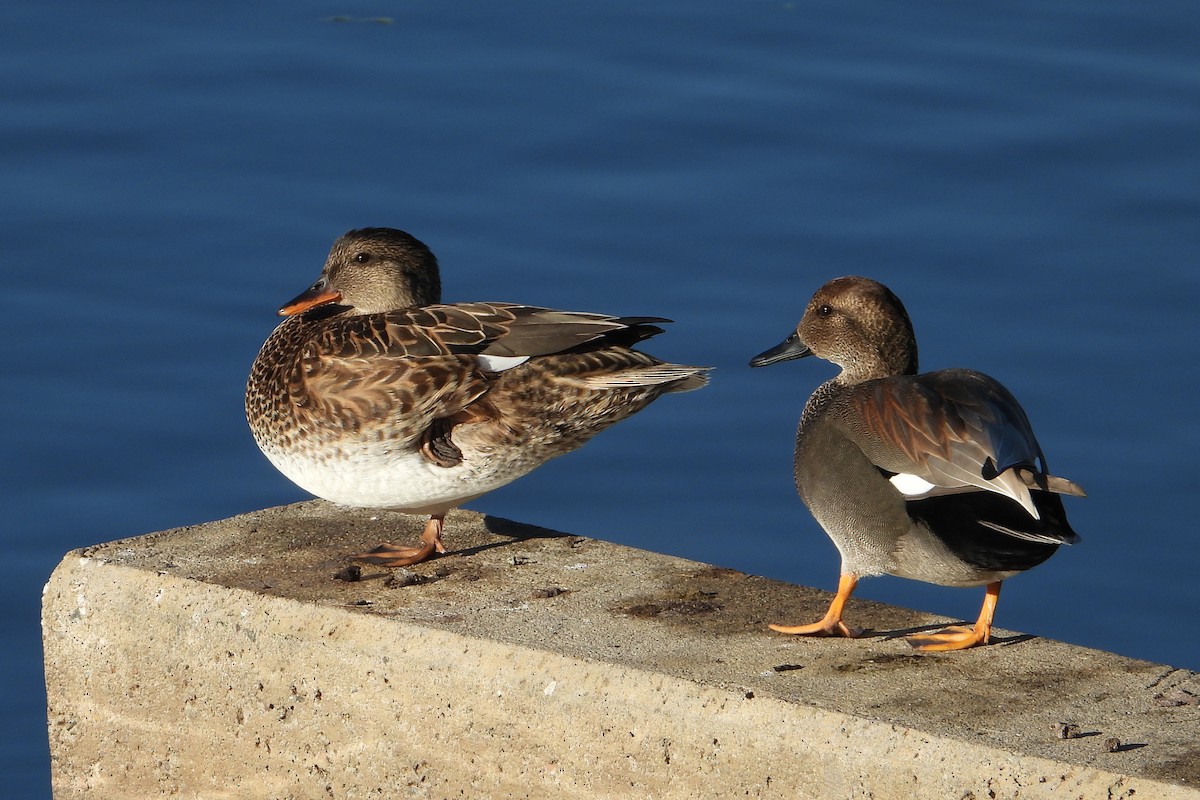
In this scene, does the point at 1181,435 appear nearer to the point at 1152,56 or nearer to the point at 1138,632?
the point at 1138,632

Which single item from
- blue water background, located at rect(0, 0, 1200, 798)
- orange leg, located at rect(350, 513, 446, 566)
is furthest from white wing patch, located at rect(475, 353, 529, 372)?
blue water background, located at rect(0, 0, 1200, 798)

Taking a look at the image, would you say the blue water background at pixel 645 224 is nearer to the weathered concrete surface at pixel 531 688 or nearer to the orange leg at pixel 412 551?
the weathered concrete surface at pixel 531 688

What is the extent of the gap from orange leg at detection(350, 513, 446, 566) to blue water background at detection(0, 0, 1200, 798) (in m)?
1.82

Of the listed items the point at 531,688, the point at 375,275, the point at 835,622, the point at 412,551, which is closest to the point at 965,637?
the point at 835,622

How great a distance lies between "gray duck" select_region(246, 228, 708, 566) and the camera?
5129 mm

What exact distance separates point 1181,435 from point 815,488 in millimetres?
3809

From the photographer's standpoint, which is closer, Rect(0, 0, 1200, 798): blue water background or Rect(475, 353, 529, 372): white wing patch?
Rect(475, 353, 529, 372): white wing patch

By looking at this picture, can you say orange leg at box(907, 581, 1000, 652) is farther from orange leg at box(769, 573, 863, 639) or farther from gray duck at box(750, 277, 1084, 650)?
orange leg at box(769, 573, 863, 639)

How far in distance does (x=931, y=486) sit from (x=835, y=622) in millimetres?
510

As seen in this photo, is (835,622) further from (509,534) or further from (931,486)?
(509,534)

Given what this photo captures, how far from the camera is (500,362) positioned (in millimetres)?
5160

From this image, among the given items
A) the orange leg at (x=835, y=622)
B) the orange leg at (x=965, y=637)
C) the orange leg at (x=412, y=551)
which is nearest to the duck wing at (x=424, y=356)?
the orange leg at (x=412, y=551)

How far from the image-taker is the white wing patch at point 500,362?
16.9ft

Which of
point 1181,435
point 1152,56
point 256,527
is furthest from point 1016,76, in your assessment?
point 256,527
